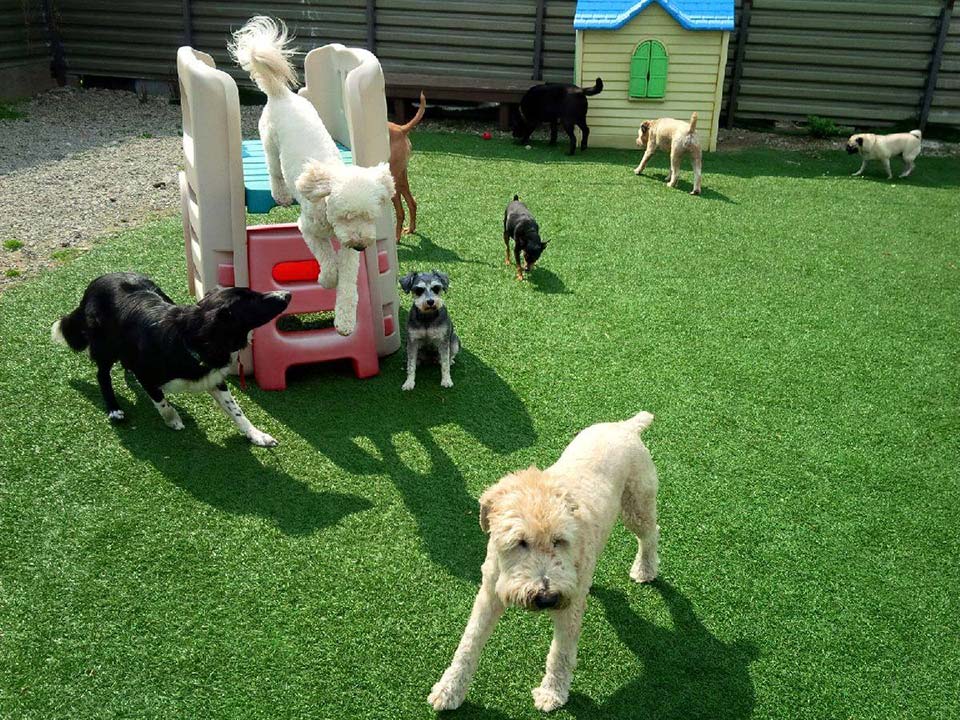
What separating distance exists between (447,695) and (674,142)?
8150 millimetres

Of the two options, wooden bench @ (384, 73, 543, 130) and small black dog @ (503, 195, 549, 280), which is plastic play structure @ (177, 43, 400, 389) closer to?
small black dog @ (503, 195, 549, 280)

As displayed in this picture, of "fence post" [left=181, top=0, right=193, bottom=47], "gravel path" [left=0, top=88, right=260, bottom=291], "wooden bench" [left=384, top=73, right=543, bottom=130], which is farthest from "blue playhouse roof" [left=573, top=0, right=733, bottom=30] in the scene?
"fence post" [left=181, top=0, right=193, bottom=47]

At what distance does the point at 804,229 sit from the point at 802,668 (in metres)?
6.25

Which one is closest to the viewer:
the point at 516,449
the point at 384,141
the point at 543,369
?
the point at 516,449

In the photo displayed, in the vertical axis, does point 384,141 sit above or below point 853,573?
above

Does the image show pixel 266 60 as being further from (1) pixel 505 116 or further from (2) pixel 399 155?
(1) pixel 505 116

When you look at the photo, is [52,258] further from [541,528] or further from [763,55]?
[763,55]

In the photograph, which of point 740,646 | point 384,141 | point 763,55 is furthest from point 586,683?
point 763,55

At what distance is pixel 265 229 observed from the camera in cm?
477

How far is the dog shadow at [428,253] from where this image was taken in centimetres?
695

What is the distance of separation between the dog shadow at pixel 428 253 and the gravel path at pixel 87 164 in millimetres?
2863

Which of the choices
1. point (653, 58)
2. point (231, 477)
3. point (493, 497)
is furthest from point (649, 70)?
point (493, 497)

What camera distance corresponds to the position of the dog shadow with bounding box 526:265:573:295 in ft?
21.1

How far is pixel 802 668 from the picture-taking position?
302 cm
